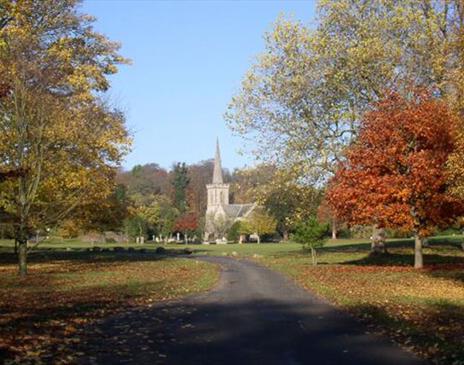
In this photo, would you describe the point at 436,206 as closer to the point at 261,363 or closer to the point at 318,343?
the point at 318,343

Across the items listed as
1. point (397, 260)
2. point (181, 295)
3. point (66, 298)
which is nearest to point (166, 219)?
point (397, 260)

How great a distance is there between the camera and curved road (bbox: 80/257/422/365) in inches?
347

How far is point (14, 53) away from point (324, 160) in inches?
596

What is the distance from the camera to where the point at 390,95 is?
2708cm

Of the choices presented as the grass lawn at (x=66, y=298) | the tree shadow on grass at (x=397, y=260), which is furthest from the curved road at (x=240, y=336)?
the tree shadow on grass at (x=397, y=260)

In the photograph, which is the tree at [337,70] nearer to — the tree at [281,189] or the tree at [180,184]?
the tree at [281,189]

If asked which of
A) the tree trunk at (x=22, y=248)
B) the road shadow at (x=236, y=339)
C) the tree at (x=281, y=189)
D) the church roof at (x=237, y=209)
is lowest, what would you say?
the road shadow at (x=236, y=339)

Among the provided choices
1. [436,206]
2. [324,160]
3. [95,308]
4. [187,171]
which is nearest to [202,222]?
[187,171]

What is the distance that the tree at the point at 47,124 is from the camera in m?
25.1

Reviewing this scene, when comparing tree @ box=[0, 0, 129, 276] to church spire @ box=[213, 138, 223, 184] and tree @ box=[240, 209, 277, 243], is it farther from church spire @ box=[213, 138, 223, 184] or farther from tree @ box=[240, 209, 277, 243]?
church spire @ box=[213, 138, 223, 184]

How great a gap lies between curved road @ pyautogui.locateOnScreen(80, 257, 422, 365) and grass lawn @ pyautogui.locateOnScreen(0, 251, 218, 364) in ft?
2.15

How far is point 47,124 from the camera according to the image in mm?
25875

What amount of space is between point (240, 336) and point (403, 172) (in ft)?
55.2

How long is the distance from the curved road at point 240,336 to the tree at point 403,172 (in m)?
10.1
